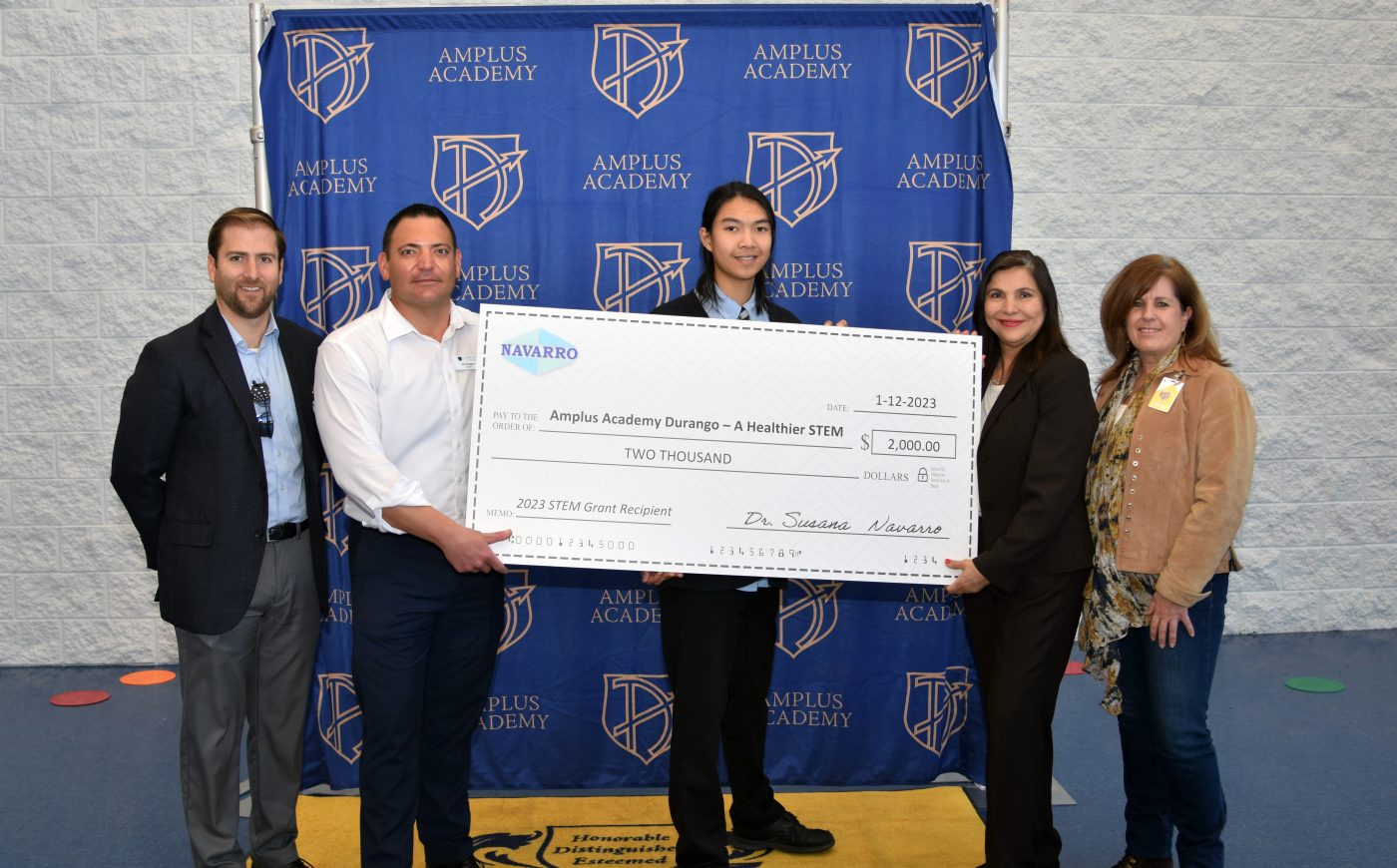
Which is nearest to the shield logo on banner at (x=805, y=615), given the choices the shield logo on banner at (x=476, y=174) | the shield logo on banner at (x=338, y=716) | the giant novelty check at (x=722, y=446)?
the giant novelty check at (x=722, y=446)

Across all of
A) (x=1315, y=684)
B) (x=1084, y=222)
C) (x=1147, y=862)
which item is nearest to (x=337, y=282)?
(x=1147, y=862)

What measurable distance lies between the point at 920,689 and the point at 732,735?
31.1 inches

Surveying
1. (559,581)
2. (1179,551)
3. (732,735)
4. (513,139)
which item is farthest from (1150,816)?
(513,139)

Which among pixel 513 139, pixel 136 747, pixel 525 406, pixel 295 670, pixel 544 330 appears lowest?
pixel 136 747

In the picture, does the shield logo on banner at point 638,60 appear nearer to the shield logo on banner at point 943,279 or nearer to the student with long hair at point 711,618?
the student with long hair at point 711,618

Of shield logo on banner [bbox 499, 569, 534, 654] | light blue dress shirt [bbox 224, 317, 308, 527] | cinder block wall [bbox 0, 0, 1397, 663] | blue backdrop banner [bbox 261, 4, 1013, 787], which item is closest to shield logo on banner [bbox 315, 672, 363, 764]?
blue backdrop banner [bbox 261, 4, 1013, 787]

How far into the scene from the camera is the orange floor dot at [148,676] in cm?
419

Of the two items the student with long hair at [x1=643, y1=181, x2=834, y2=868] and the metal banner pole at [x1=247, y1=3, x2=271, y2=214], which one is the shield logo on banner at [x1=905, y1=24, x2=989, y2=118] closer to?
the student with long hair at [x1=643, y1=181, x2=834, y2=868]

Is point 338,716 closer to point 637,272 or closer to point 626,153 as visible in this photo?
point 637,272

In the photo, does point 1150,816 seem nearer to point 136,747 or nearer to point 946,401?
point 946,401

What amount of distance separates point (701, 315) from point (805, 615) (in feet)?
3.90

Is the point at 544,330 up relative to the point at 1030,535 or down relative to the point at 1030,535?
up

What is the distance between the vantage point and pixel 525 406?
2424 mm

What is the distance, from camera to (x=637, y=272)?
3.19 metres
